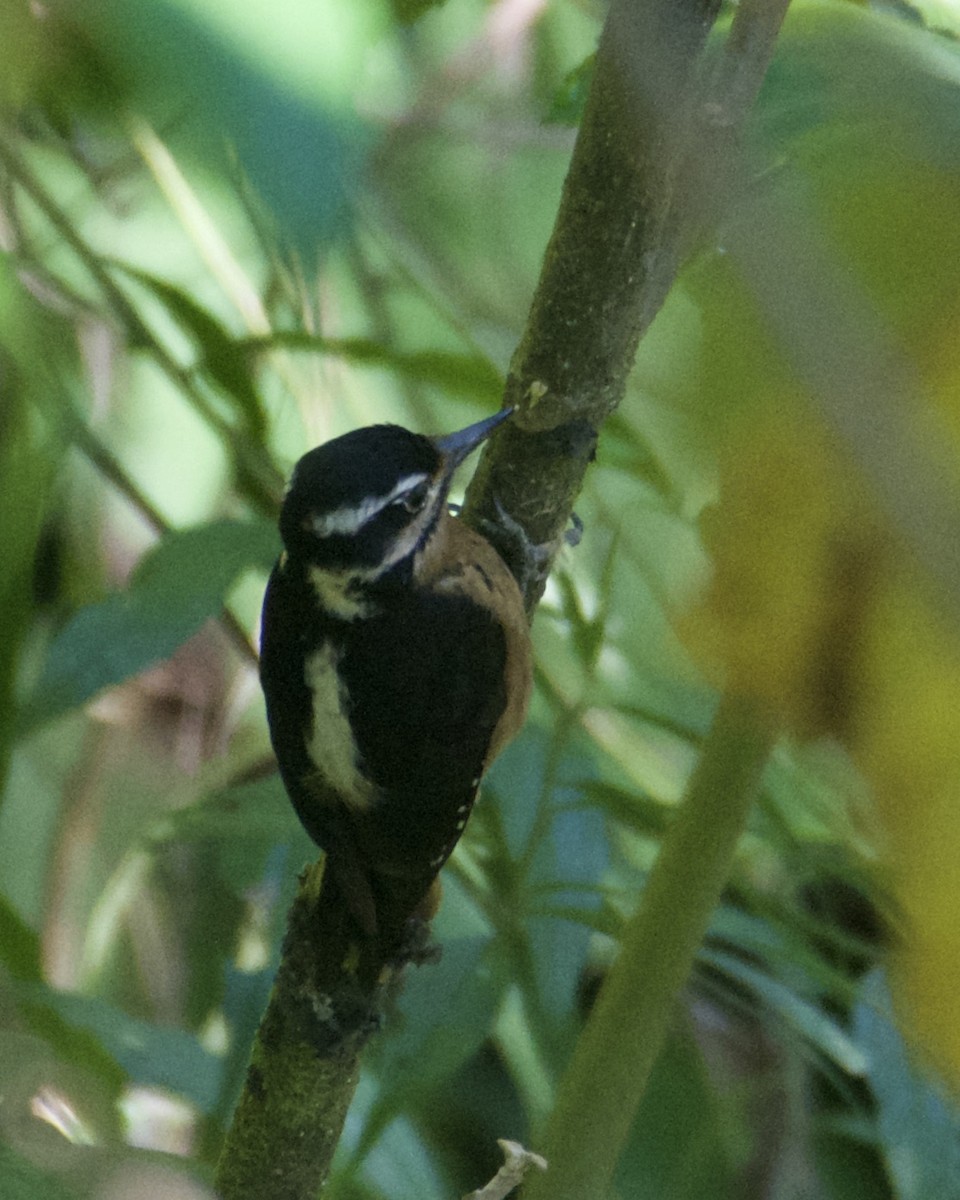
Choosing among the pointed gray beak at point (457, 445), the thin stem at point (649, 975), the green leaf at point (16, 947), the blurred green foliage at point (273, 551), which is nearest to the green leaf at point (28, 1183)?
the blurred green foliage at point (273, 551)

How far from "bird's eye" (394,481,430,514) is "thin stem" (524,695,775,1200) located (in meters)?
0.24

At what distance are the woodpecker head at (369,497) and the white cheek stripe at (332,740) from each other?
64 mm

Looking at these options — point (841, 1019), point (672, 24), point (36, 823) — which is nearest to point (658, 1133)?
point (841, 1019)

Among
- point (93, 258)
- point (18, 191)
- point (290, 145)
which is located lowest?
point (290, 145)

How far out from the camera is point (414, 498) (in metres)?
0.87

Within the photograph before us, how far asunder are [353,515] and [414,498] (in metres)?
0.05

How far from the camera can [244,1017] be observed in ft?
3.05

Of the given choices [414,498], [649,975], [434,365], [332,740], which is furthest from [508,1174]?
[434,365]

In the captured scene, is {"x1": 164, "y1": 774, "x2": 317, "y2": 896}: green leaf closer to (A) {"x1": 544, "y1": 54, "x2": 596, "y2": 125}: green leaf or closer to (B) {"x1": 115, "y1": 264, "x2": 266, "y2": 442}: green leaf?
(B) {"x1": 115, "y1": 264, "x2": 266, "y2": 442}: green leaf

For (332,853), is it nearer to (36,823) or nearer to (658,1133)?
(658,1133)

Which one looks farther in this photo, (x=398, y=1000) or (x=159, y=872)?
(x=159, y=872)

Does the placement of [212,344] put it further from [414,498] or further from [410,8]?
[410,8]

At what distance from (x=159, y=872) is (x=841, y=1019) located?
78cm

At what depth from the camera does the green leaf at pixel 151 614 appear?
92cm
